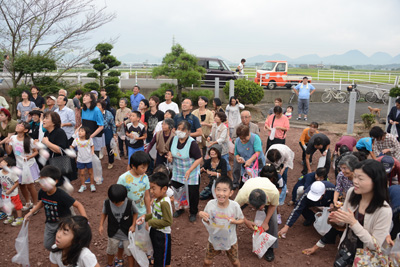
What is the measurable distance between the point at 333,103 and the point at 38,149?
1455 centimetres

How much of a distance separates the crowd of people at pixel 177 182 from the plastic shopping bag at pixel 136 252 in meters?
0.09

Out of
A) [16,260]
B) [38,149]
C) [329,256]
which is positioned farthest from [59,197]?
[329,256]

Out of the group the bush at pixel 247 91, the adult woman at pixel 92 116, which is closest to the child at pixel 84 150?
the adult woman at pixel 92 116

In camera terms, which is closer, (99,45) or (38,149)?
(38,149)

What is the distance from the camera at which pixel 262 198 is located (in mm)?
3584

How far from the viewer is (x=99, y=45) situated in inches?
437

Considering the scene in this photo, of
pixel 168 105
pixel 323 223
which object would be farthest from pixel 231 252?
pixel 168 105

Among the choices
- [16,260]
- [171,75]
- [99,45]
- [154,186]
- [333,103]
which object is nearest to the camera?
[154,186]

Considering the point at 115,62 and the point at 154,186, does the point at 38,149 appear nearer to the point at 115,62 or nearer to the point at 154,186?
the point at 154,186

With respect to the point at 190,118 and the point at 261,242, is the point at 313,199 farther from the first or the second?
the point at 190,118

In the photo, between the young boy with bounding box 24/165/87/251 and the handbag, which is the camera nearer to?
the young boy with bounding box 24/165/87/251

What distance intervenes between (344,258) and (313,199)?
1465mm

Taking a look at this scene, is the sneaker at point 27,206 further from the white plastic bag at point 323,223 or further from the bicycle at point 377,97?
the bicycle at point 377,97

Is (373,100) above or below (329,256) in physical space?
above
